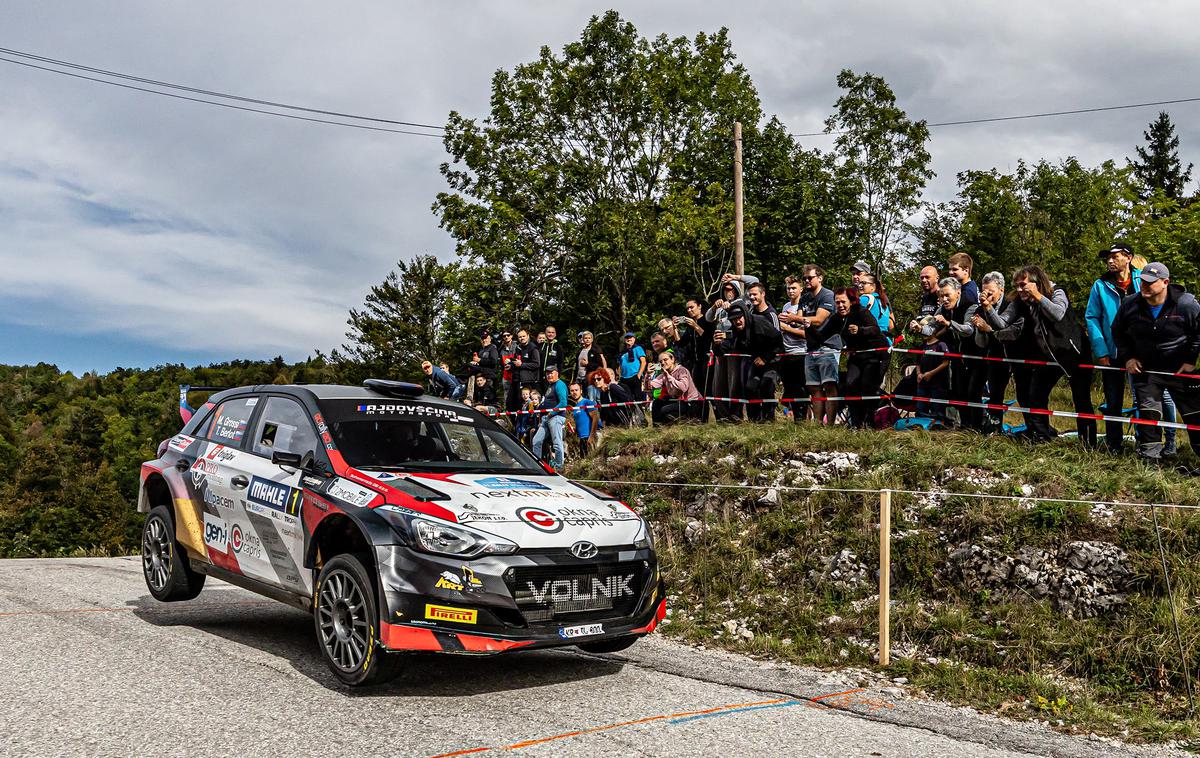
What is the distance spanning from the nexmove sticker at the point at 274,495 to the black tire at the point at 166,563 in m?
1.48

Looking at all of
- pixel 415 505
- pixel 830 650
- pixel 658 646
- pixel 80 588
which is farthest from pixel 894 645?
pixel 80 588

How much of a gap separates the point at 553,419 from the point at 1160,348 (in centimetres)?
878

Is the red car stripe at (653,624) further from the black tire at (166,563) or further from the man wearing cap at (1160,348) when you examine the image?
the man wearing cap at (1160,348)

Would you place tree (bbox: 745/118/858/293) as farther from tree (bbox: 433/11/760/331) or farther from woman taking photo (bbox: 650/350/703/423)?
woman taking photo (bbox: 650/350/703/423)

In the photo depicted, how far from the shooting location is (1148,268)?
29.0 ft

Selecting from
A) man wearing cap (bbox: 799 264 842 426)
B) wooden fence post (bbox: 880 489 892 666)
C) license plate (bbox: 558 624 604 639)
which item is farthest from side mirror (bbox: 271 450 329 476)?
man wearing cap (bbox: 799 264 842 426)

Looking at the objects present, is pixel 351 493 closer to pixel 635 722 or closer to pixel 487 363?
pixel 635 722

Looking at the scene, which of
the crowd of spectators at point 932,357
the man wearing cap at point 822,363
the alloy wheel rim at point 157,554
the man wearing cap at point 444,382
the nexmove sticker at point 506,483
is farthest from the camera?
the man wearing cap at point 444,382

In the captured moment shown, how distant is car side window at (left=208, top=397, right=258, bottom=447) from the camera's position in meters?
7.63

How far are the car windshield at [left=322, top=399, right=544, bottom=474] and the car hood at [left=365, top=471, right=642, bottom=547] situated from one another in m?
0.32

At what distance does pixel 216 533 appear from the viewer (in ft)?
24.4

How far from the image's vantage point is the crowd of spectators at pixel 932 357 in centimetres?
889

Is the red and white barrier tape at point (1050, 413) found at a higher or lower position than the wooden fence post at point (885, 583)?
higher

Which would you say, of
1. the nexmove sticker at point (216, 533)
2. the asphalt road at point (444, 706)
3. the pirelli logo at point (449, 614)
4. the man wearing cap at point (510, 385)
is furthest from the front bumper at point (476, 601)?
the man wearing cap at point (510, 385)
